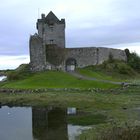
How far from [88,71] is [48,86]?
1379 cm

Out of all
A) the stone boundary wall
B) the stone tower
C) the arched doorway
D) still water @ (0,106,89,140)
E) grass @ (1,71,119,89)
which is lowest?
still water @ (0,106,89,140)

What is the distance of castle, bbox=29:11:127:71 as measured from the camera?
219ft

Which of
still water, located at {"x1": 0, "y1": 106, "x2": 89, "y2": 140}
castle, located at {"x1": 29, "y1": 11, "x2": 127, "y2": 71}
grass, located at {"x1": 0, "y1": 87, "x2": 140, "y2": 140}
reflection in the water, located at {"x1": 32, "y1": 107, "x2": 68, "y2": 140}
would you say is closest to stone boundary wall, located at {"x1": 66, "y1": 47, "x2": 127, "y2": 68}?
castle, located at {"x1": 29, "y1": 11, "x2": 127, "y2": 71}

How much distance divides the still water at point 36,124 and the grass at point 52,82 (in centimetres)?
1314

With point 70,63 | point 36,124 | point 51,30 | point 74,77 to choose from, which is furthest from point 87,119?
point 51,30

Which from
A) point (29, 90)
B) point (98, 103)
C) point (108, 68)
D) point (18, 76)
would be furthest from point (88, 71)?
point (98, 103)

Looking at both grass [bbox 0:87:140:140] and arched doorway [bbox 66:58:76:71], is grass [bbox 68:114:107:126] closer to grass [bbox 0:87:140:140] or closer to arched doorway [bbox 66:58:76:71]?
grass [bbox 0:87:140:140]

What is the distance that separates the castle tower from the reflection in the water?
34707 millimetres

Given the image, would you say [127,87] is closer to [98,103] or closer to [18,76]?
[98,103]

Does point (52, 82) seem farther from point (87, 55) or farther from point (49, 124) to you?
point (49, 124)

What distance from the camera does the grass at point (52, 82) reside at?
5075cm

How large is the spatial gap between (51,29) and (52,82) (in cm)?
1918

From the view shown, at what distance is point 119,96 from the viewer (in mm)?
42125

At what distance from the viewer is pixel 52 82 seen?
2181 inches
